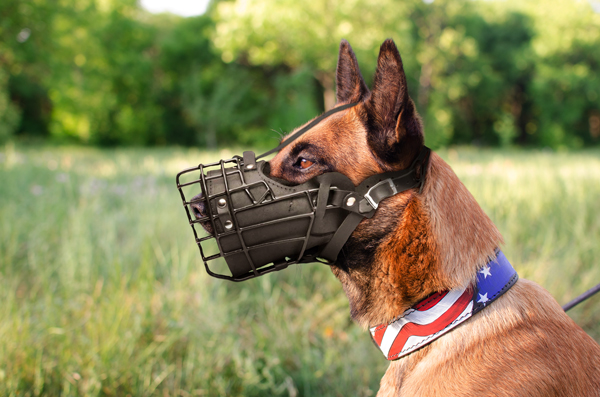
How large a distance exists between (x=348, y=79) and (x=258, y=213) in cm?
90

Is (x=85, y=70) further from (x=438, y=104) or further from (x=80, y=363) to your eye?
(x=80, y=363)

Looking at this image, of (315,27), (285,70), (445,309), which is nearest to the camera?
(445,309)

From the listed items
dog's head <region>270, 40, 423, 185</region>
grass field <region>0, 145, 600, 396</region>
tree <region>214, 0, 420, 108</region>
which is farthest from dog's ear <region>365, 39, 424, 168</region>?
tree <region>214, 0, 420, 108</region>

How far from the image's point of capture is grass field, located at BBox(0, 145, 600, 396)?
2281mm

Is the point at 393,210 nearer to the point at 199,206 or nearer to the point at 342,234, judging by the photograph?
the point at 342,234

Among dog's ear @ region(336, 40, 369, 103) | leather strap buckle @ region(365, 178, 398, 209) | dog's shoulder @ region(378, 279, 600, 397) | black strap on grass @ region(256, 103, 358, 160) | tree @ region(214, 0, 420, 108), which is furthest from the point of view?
tree @ region(214, 0, 420, 108)

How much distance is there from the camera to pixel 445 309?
140 cm

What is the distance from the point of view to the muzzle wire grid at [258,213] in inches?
59.9

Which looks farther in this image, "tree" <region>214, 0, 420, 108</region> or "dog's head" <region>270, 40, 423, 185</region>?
"tree" <region>214, 0, 420, 108</region>

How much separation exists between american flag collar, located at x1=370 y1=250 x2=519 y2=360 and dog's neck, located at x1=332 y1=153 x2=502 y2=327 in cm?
3

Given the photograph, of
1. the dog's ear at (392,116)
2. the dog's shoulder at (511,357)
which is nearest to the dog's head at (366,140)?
the dog's ear at (392,116)

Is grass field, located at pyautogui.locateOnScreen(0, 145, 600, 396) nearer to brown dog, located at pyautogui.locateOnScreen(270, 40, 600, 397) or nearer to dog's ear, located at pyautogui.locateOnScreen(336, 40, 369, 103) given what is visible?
brown dog, located at pyautogui.locateOnScreen(270, 40, 600, 397)

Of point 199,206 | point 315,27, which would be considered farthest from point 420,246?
point 315,27

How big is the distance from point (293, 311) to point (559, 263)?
251 cm
